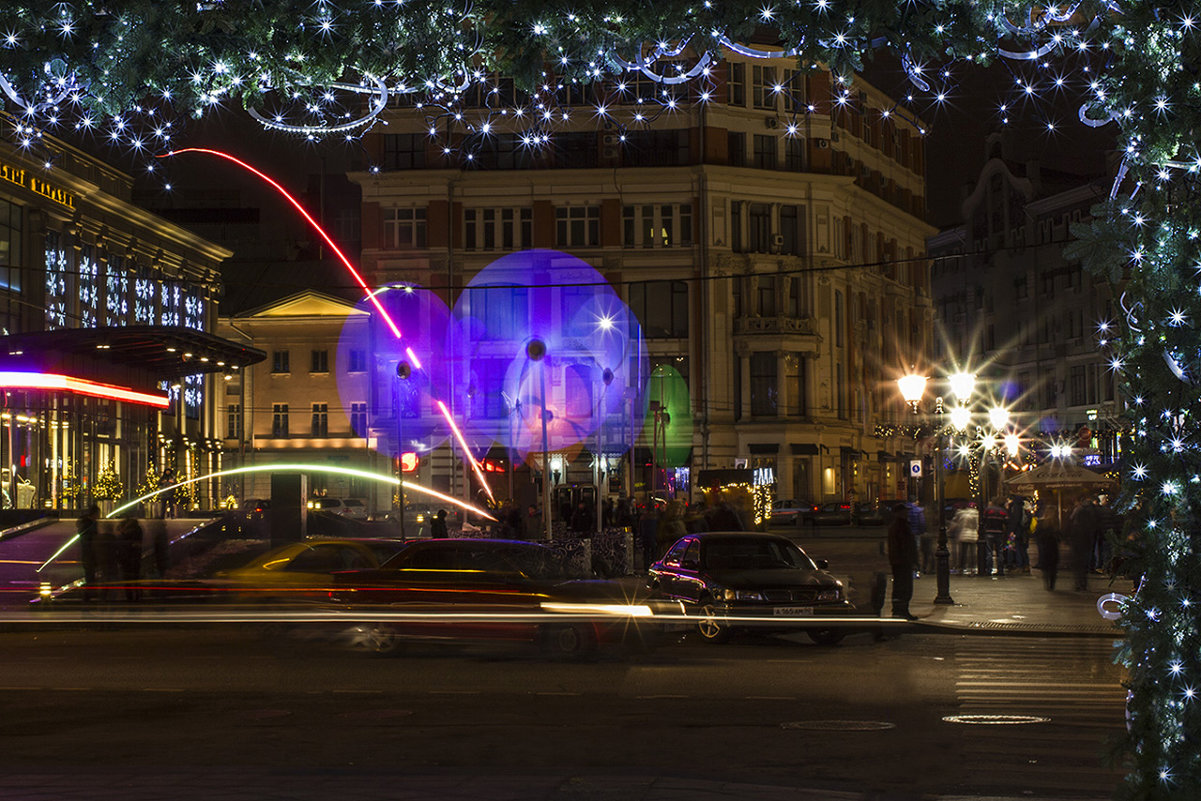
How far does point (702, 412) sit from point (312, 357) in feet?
76.8

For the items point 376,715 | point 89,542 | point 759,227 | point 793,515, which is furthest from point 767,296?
point 376,715

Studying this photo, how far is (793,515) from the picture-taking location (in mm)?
62000

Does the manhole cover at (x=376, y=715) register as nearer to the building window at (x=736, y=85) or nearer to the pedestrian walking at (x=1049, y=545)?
the pedestrian walking at (x=1049, y=545)

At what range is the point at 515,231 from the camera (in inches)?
2721

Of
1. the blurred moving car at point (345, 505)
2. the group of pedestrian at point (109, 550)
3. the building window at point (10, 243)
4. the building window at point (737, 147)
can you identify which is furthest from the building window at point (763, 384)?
the group of pedestrian at point (109, 550)

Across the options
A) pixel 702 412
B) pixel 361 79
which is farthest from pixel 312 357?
pixel 361 79

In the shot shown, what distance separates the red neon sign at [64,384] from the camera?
160 feet

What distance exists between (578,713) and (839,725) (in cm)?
226

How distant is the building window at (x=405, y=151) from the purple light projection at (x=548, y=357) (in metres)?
5.98

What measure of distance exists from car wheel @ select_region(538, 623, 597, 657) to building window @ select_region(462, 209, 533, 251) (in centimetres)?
5250

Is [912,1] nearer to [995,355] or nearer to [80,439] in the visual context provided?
[80,439]

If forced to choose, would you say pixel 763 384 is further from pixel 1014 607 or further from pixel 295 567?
pixel 295 567

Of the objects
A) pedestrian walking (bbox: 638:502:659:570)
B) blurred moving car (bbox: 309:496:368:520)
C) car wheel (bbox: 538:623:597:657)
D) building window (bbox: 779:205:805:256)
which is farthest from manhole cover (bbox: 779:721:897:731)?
building window (bbox: 779:205:805:256)

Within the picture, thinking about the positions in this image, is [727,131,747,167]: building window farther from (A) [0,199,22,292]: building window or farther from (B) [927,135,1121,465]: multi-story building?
(A) [0,199,22,292]: building window
